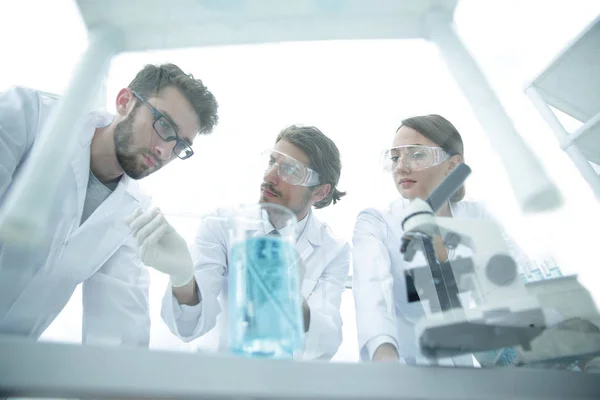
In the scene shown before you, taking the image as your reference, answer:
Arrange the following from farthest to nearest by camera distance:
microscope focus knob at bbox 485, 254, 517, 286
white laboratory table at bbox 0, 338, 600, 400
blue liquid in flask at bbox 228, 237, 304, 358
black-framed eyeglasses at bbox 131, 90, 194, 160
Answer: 1. black-framed eyeglasses at bbox 131, 90, 194, 160
2. microscope focus knob at bbox 485, 254, 517, 286
3. blue liquid in flask at bbox 228, 237, 304, 358
4. white laboratory table at bbox 0, 338, 600, 400

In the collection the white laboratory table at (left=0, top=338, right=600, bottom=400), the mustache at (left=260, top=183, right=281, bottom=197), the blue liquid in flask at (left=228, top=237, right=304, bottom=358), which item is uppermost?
the mustache at (left=260, top=183, right=281, bottom=197)

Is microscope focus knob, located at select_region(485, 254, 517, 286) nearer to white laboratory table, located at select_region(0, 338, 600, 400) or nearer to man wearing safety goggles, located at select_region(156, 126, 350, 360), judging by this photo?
white laboratory table, located at select_region(0, 338, 600, 400)

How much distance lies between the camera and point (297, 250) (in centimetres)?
106

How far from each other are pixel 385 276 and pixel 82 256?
1040 millimetres

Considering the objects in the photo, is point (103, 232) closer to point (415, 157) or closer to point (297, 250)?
point (297, 250)

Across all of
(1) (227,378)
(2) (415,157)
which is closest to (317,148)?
(2) (415,157)

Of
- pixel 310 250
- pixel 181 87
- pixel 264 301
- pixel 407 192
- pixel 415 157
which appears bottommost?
pixel 264 301

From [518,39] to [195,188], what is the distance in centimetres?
123

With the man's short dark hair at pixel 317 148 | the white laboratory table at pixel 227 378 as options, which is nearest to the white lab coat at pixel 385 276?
the white laboratory table at pixel 227 378

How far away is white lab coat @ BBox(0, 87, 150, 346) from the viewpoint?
1211 millimetres

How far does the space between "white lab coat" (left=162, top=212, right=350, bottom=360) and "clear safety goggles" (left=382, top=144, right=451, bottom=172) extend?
36 cm

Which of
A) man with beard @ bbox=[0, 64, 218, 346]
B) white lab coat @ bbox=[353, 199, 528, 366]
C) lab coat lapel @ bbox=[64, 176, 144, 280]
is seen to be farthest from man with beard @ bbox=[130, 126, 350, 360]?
lab coat lapel @ bbox=[64, 176, 144, 280]

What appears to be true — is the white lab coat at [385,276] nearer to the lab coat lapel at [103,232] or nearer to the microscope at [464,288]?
the microscope at [464,288]

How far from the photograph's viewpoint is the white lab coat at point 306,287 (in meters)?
1.09
